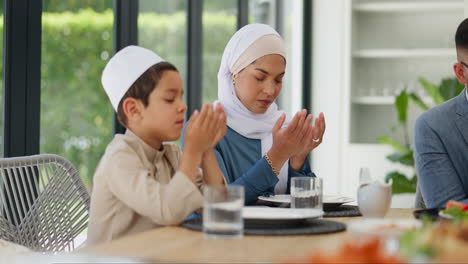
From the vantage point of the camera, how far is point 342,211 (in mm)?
1902

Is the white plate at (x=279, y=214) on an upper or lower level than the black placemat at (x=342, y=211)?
upper

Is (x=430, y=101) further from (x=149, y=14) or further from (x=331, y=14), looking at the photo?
(x=149, y=14)

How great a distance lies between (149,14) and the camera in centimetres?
359

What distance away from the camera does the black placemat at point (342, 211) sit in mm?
1820

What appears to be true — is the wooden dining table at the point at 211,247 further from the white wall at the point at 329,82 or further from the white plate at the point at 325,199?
the white wall at the point at 329,82

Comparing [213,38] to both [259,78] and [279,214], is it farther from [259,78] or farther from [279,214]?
[279,214]

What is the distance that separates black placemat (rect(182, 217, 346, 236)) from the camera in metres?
1.44

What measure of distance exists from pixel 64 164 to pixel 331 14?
164 inches

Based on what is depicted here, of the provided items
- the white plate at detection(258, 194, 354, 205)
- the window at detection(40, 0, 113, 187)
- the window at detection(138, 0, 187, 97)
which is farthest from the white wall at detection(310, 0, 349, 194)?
the white plate at detection(258, 194, 354, 205)

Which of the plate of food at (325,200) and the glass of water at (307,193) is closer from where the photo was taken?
the glass of water at (307,193)

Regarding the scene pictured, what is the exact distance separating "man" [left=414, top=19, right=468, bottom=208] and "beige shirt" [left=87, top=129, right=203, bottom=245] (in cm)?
98

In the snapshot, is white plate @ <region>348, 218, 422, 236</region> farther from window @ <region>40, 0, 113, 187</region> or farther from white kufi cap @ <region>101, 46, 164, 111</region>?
window @ <region>40, 0, 113, 187</region>

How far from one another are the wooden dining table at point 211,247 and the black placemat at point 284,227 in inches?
0.6

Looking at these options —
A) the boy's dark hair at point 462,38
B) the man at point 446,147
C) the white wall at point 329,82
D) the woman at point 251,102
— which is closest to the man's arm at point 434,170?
the man at point 446,147
